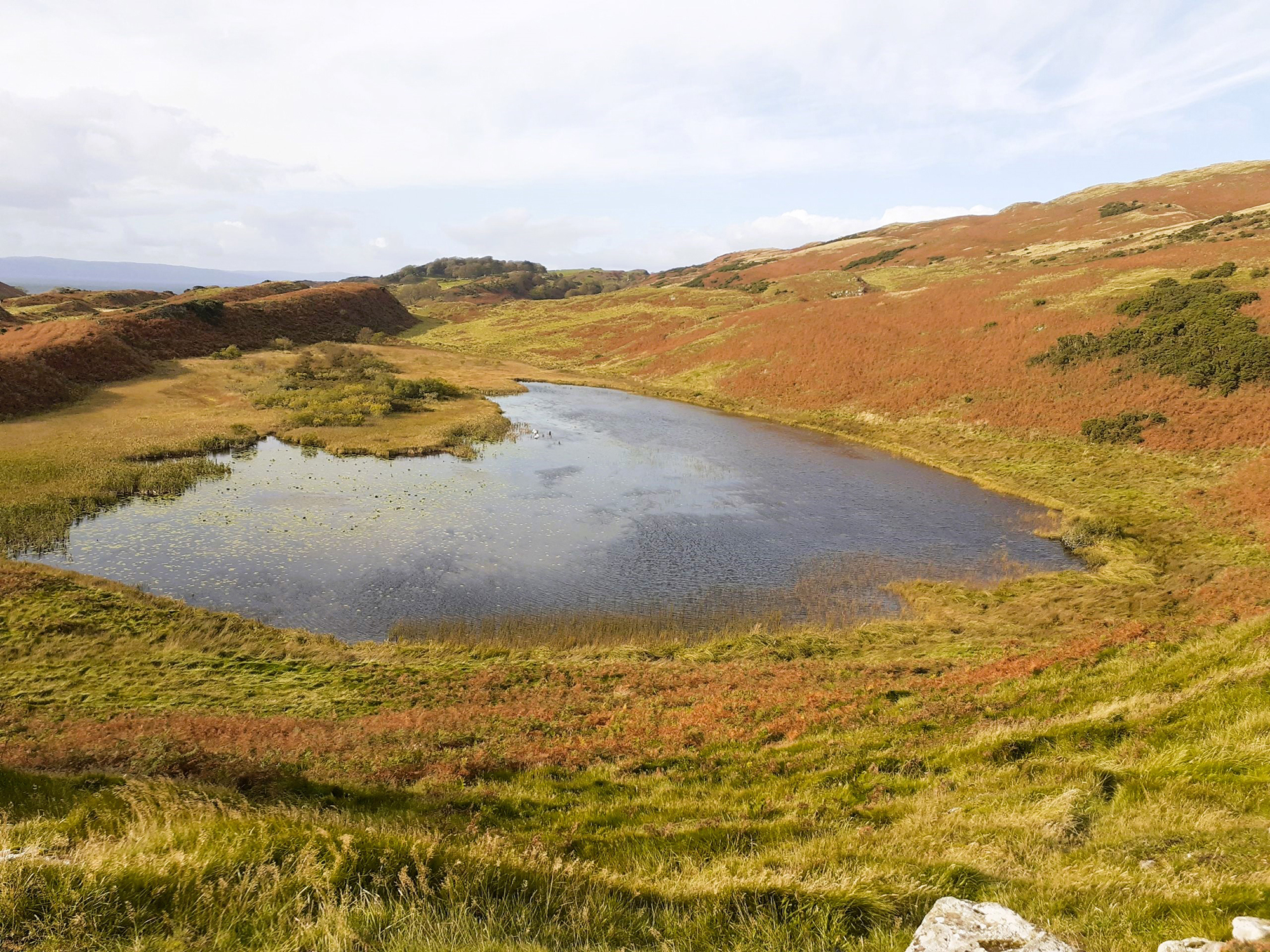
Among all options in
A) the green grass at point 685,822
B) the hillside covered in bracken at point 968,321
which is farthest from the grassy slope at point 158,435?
the hillside covered in bracken at point 968,321

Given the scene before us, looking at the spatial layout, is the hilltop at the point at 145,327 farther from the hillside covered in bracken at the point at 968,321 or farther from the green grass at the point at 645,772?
the green grass at the point at 645,772

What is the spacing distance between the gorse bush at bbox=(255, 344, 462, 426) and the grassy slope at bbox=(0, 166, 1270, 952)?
33753 millimetres

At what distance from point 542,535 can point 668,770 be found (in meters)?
19.4

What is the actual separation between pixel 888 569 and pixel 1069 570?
770cm

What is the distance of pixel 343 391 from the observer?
63531 millimetres

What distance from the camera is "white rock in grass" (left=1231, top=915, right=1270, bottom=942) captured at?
4887 millimetres

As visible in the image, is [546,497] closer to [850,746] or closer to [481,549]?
[481,549]

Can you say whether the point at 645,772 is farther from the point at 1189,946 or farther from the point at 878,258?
the point at 878,258

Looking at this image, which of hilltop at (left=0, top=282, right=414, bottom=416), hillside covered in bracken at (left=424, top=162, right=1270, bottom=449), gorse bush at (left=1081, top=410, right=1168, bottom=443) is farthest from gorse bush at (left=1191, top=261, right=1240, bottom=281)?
hilltop at (left=0, top=282, right=414, bottom=416)

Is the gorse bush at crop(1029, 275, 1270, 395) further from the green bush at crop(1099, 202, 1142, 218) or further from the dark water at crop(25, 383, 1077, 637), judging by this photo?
the green bush at crop(1099, 202, 1142, 218)

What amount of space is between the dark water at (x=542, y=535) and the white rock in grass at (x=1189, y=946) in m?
19.9

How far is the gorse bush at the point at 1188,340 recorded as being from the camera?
140ft

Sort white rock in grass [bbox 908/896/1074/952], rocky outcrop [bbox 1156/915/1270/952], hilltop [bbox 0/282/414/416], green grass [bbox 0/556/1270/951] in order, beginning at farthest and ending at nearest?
hilltop [bbox 0/282/414/416], green grass [bbox 0/556/1270/951], white rock in grass [bbox 908/896/1074/952], rocky outcrop [bbox 1156/915/1270/952]

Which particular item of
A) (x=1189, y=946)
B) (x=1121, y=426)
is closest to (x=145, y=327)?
(x=1189, y=946)
